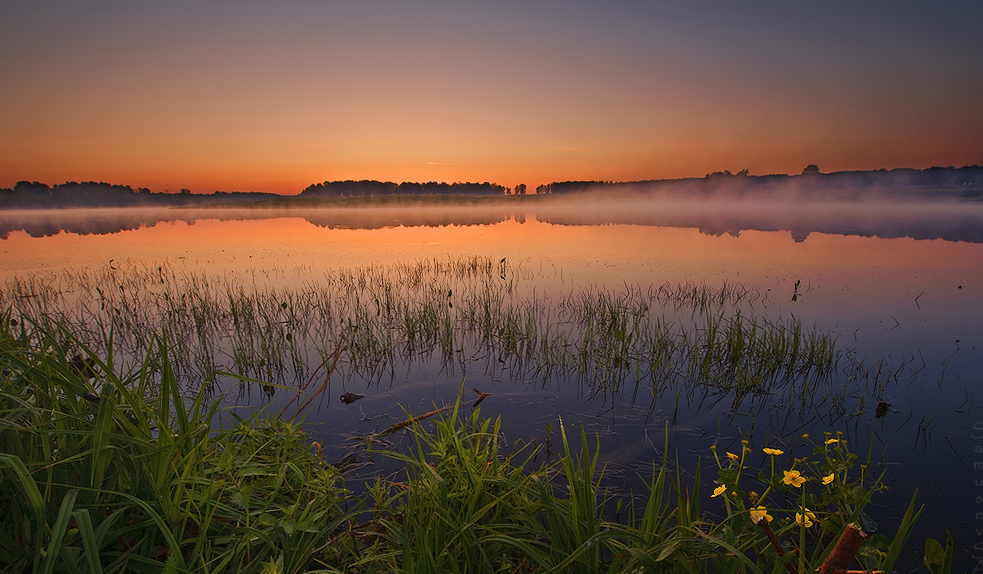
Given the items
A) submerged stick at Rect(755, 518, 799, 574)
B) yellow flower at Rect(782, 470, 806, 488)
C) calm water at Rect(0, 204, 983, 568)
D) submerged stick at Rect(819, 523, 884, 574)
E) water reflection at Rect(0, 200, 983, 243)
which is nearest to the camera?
submerged stick at Rect(819, 523, 884, 574)

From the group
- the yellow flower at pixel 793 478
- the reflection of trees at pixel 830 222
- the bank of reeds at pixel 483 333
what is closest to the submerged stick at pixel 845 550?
the yellow flower at pixel 793 478

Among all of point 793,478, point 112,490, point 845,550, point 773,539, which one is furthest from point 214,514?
point 793,478

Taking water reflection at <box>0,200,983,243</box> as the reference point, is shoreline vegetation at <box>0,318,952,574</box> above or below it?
below

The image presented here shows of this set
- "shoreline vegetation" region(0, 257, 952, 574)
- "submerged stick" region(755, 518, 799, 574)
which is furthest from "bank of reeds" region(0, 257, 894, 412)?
"submerged stick" region(755, 518, 799, 574)

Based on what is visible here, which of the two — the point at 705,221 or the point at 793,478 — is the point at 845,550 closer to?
the point at 793,478

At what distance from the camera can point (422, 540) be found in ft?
7.55

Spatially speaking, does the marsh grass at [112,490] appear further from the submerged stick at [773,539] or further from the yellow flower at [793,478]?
the yellow flower at [793,478]

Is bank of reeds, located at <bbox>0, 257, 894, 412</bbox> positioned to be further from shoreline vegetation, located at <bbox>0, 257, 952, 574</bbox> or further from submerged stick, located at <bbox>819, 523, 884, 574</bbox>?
submerged stick, located at <bbox>819, 523, 884, 574</bbox>

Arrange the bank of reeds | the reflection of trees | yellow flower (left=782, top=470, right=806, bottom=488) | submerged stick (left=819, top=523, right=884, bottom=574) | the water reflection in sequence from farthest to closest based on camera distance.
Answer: the water reflection → the reflection of trees → the bank of reeds → yellow flower (left=782, top=470, right=806, bottom=488) → submerged stick (left=819, top=523, right=884, bottom=574)

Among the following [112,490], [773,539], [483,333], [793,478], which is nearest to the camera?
[773,539]

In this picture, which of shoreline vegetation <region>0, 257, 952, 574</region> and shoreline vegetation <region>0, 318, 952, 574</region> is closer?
shoreline vegetation <region>0, 318, 952, 574</region>

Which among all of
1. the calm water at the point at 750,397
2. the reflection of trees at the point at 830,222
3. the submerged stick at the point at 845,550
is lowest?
the calm water at the point at 750,397

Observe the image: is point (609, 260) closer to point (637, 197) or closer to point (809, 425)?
point (809, 425)

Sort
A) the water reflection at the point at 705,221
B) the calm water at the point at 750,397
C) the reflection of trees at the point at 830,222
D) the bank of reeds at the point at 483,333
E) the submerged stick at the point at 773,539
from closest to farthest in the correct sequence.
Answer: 1. the submerged stick at the point at 773,539
2. the calm water at the point at 750,397
3. the bank of reeds at the point at 483,333
4. the reflection of trees at the point at 830,222
5. the water reflection at the point at 705,221
